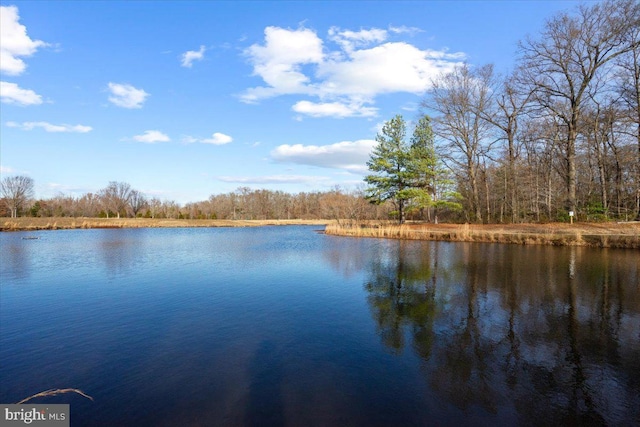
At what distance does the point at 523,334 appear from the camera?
20.7ft

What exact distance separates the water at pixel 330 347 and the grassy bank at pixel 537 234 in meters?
8.13

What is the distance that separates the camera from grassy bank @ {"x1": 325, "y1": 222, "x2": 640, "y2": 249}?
1873cm

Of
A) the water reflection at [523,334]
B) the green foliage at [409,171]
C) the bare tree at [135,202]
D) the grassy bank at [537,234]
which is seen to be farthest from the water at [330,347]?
the bare tree at [135,202]

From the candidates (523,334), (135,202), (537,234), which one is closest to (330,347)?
(523,334)

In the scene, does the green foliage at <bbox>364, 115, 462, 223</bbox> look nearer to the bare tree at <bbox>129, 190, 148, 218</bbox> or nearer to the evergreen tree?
the evergreen tree

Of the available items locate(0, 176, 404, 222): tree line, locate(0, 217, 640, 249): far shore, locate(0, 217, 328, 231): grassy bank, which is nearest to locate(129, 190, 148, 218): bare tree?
locate(0, 176, 404, 222): tree line

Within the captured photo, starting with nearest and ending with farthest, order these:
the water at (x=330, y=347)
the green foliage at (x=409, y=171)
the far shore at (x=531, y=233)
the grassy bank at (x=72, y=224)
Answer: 1. the water at (x=330, y=347)
2. the far shore at (x=531, y=233)
3. the green foliage at (x=409, y=171)
4. the grassy bank at (x=72, y=224)

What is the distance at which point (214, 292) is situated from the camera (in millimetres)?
9953

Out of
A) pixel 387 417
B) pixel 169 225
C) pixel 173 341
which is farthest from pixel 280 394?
pixel 169 225

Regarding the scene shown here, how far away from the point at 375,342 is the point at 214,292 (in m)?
5.70

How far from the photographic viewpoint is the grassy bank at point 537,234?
18725 mm

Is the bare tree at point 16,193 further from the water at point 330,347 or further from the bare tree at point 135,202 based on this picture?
the water at point 330,347

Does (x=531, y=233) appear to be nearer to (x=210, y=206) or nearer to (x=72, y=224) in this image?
(x=72, y=224)

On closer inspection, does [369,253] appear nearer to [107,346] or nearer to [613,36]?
[107,346]
